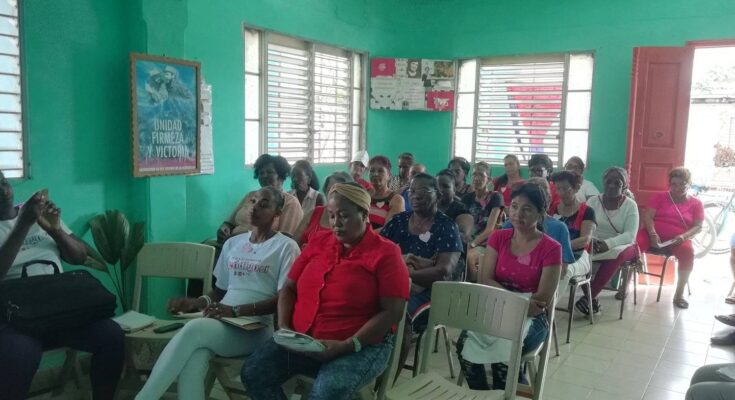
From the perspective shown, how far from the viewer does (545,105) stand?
6578 millimetres

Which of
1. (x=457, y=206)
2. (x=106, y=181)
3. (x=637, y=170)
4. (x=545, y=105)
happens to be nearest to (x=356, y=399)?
(x=457, y=206)

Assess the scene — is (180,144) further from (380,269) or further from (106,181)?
(380,269)

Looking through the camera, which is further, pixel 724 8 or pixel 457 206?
pixel 724 8

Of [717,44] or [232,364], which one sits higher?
[717,44]

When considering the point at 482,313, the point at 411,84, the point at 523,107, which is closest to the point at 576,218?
the point at 482,313

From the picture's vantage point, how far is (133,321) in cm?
276

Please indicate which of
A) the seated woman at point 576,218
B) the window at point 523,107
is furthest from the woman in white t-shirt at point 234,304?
the window at point 523,107

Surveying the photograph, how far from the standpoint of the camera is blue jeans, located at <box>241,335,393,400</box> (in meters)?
2.03

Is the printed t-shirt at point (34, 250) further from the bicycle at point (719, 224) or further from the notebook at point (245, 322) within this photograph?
the bicycle at point (719, 224)

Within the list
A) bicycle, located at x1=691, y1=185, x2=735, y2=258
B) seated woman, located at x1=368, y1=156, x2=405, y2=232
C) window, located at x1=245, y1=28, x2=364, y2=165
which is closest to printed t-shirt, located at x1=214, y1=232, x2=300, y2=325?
seated woman, located at x1=368, y1=156, x2=405, y2=232

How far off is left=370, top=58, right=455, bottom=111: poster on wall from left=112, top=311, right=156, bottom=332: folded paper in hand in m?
4.49

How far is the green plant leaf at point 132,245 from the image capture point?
342 centimetres

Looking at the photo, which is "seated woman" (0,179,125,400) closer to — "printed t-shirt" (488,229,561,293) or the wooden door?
"printed t-shirt" (488,229,561,293)

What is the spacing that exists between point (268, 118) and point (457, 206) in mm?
2483
